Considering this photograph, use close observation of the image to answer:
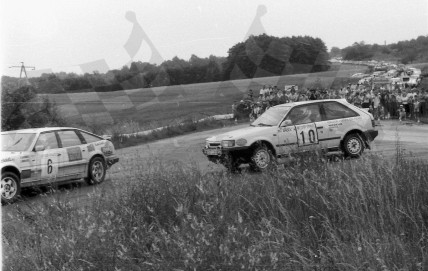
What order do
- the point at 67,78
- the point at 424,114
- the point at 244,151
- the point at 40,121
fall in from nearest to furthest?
the point at 244,151 → the point at 424,114 → the point at 40,121 → the point at 67,78

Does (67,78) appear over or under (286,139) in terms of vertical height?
over

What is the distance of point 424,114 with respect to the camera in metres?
25.4

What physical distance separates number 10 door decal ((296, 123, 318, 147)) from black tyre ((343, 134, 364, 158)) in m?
0.93

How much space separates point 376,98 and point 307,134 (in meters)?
15.0

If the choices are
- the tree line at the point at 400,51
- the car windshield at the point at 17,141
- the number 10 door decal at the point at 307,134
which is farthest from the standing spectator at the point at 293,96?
the tree line at the point at 400,51

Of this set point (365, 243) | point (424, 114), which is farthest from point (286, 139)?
point (424, 114)

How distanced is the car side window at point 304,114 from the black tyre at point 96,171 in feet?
14.7

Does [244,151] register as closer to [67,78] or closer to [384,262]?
[384,262]

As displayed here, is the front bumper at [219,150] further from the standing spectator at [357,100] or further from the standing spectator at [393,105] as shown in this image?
the standing spectator at [393,105]

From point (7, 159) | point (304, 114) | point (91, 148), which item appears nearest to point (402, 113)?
point (304, 114)

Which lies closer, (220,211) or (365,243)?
(365,243)

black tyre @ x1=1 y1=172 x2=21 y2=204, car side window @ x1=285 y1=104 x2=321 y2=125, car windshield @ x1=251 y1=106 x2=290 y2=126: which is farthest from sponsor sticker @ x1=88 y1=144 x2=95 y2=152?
car side window @ x1=285 y1=104 x2=321 y2=125

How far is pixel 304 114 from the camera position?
13.6 metres

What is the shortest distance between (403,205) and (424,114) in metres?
21.0
